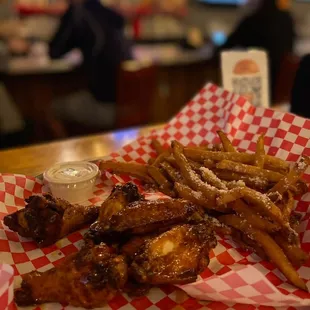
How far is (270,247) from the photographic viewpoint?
165 cm

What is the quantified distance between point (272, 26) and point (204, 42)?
248 cm

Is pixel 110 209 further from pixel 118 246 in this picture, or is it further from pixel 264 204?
pixel 264 204

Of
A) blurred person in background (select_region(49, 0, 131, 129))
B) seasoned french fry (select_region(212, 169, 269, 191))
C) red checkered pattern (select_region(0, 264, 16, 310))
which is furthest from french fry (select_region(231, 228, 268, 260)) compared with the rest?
blurred person in background (select_region(49, 0, 131, 129))

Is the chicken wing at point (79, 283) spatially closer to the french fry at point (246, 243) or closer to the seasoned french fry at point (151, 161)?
the french fry at point (246, 243)

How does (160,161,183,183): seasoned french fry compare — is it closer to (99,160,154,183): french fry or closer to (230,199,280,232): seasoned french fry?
(99,160,154,183): french fry

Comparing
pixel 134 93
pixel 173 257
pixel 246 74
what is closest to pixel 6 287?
pixel 173 257

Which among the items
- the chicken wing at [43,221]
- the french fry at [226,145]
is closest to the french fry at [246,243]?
the french fry at [226,145]

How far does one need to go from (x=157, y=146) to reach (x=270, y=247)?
3.12 ft

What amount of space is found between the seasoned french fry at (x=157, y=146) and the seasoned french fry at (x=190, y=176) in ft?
0.84

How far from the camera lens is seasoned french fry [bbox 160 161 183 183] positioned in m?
2.08

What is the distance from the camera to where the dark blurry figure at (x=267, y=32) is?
537 cm

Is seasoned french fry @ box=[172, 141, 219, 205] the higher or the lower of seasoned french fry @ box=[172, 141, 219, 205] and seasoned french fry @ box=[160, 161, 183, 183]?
the higher

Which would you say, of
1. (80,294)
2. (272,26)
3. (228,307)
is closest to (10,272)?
(80,294)

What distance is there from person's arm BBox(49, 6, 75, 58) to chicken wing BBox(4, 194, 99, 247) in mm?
3882
